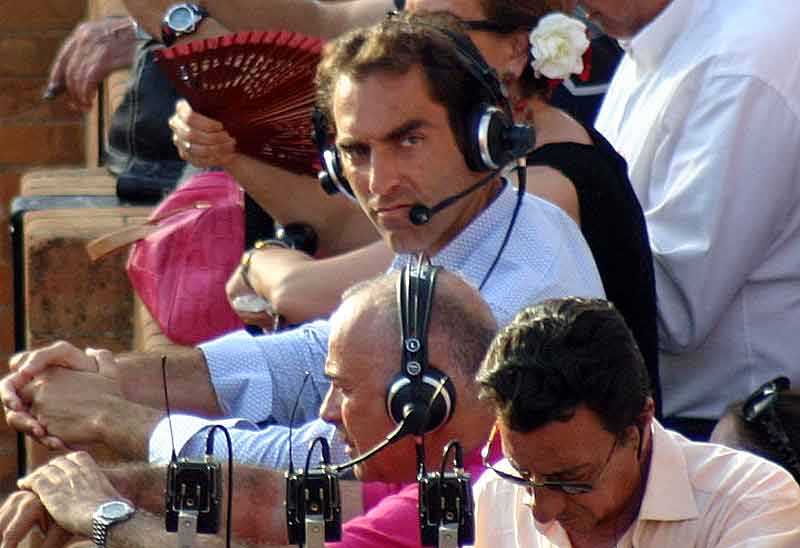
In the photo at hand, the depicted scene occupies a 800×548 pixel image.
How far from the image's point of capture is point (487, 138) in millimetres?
3453

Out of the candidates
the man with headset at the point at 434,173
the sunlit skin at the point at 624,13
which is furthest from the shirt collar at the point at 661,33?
the man with headset at the point at 434,173

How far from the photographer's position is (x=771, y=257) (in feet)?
13.1

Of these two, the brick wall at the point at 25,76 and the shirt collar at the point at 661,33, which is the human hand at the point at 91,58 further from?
the shirt collar at the point at 661,33

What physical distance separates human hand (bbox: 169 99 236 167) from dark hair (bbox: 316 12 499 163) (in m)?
0.63

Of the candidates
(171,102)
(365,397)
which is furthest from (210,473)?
(171,102)

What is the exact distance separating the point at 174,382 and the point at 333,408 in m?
0.76

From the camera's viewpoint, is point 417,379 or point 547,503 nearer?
point 547,503

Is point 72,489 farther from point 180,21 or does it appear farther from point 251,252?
point 180,21

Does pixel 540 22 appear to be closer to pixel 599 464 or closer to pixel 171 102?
pixel 599 464

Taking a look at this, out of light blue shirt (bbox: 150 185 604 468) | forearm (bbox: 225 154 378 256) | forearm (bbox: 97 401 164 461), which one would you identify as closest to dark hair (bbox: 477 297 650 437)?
light blue shirt (bbox: 150 185 604 468)

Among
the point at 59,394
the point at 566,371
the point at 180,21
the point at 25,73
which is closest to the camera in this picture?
the point at 566,371

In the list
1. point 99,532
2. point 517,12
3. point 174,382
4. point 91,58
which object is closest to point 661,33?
point 517,12

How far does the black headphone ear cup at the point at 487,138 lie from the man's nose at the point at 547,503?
2.80ft

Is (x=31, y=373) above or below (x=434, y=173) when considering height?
below
